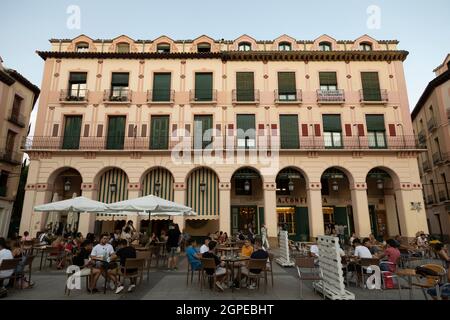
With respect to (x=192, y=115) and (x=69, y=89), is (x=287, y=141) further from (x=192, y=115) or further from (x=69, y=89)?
(x=69, y=89)

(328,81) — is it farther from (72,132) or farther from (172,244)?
(72,132)

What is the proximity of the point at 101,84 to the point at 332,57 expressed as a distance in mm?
17359

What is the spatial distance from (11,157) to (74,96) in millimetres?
9556

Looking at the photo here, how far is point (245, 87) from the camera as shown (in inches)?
763

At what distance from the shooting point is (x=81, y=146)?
17938 mm

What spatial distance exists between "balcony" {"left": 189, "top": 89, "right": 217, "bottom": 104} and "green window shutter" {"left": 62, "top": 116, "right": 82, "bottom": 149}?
8228 millimetres

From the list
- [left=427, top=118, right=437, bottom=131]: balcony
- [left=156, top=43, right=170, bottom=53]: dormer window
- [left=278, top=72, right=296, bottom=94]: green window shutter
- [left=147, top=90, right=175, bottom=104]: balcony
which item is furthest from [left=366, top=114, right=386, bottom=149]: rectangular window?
[left=156, top=43, right=170, bottom=53]: dormer window

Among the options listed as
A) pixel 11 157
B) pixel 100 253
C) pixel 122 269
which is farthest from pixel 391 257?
pixel 11 157

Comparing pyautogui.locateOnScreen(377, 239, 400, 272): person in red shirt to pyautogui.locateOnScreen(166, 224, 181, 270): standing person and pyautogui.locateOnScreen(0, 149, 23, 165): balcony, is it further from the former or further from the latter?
pyautogui.locateOnScreen(0, 149, 23, 165): balcony

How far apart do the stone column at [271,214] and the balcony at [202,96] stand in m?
7.21

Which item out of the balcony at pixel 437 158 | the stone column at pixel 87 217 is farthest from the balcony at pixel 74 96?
the balcony at pixel 437 158

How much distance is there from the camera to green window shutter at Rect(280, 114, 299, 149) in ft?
60.1

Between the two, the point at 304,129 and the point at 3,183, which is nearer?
the point at 304,129
